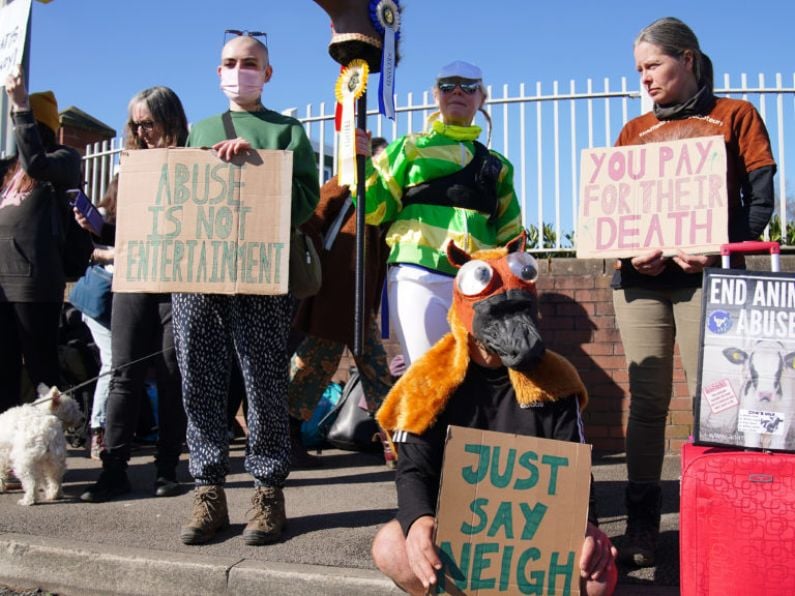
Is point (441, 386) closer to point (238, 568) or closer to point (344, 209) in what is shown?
point (238, 568)

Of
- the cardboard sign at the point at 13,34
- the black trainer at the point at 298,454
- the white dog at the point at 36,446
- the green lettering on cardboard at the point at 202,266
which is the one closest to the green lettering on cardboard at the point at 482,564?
the green lettering on cardboard at the point at 202,266

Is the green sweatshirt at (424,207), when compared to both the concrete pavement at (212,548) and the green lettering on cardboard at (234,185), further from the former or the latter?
the concrete pavement at (212,548)

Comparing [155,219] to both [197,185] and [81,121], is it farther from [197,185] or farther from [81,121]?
[81,121]

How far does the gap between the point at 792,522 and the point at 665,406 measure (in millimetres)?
890

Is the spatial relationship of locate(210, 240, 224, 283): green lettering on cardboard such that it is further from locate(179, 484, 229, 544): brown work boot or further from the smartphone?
the smartphone

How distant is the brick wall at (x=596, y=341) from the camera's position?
5.60 m

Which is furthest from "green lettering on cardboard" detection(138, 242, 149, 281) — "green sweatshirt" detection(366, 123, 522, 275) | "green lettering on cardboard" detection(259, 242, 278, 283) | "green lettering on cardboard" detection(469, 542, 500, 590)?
"green lettering on cardboard" detection(469, 542, 500, 590)

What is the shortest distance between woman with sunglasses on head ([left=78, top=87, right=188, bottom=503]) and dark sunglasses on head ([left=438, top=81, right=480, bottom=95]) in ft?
4.46

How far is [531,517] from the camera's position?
2.52 m

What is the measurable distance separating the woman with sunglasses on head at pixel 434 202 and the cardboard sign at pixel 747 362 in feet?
3.99

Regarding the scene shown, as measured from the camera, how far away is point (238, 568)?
316cm

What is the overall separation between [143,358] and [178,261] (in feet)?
3.47

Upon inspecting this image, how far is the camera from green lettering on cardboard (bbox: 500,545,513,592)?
2.47 m

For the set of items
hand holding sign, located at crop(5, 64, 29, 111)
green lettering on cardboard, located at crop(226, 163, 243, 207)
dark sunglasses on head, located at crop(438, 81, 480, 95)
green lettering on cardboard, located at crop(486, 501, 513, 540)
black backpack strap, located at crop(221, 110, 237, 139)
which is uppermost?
hand holding sign, located at crop(5, 64, 29, 111)
